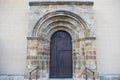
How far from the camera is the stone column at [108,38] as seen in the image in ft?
21.6

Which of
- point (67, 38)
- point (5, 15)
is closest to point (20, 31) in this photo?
point (5, 15)

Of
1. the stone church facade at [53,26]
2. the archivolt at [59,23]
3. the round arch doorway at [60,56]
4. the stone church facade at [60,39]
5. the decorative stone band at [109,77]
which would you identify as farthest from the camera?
the round arch doorway at [60,56]

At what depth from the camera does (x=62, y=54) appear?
6652 mm

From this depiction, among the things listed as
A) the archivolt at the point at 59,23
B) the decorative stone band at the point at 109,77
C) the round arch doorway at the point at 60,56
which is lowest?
the decorative stone band at the point at 109,77

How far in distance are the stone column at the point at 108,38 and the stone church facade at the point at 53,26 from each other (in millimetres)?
773

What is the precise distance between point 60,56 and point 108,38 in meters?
2.13

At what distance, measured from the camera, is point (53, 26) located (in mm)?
6551

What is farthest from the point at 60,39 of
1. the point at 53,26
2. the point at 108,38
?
the point at 108,38

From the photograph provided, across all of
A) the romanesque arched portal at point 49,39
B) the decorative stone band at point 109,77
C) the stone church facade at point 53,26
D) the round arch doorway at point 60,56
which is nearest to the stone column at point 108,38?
the decorative stone band at point 109,77

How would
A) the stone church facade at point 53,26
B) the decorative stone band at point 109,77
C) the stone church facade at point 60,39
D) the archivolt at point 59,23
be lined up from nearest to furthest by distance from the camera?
1. the stone church facade at point 53,26
2. the stone church facade at point 60,39
3. the archivolt at point 59,23
4. the decorative stone band at point 109,77

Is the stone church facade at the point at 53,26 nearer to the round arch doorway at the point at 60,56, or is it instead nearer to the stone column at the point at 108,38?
the round arch doorway at the point at 60,56

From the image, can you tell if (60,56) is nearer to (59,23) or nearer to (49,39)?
(49,39)

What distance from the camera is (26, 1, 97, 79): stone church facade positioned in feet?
19.4

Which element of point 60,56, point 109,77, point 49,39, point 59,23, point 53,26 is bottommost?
point 109,77
